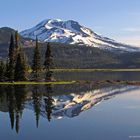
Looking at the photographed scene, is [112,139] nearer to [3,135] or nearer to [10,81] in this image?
[3,135]

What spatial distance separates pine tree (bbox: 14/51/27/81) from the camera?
371 ft

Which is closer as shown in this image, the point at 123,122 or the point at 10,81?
the point at 123,122

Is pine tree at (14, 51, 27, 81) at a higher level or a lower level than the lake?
higher

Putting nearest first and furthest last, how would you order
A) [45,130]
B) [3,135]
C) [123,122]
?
1. [3,135]
2. [45,130]
3. [123,122]

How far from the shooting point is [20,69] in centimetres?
11562

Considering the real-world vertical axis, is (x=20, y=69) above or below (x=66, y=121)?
above

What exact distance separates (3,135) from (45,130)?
4251mm

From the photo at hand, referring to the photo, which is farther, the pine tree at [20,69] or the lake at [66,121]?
the pine tree at [20,69]

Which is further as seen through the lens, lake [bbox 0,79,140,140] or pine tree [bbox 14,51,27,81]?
pine tree [bbox 14,51,27,81]

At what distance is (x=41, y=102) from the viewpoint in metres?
65.6

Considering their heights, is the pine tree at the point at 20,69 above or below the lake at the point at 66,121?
above

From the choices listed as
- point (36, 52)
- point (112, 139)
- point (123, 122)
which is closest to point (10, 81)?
point (36, 52)

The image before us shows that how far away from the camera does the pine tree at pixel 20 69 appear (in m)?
113

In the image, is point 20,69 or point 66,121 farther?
point 20,69
